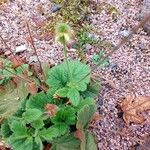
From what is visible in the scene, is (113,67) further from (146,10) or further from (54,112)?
(54,112)

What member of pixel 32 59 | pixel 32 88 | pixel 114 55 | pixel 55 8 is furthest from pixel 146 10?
pixel 32 88

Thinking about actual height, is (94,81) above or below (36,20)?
below

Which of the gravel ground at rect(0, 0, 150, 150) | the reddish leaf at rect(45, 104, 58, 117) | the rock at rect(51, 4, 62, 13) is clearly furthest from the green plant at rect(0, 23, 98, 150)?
the rock at rect(51, 4, 62, 13)

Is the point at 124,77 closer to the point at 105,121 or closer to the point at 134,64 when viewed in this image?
the point at 134,64

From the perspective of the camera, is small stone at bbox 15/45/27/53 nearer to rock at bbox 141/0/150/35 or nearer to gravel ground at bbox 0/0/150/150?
gravel ground at bbox 0/0/150/150

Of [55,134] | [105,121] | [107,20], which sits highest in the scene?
[107,20]

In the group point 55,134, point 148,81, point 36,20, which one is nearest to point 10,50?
point 36,20

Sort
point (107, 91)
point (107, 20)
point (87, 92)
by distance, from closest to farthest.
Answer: point (87, 92), point (107, 91), point (107, 20)
